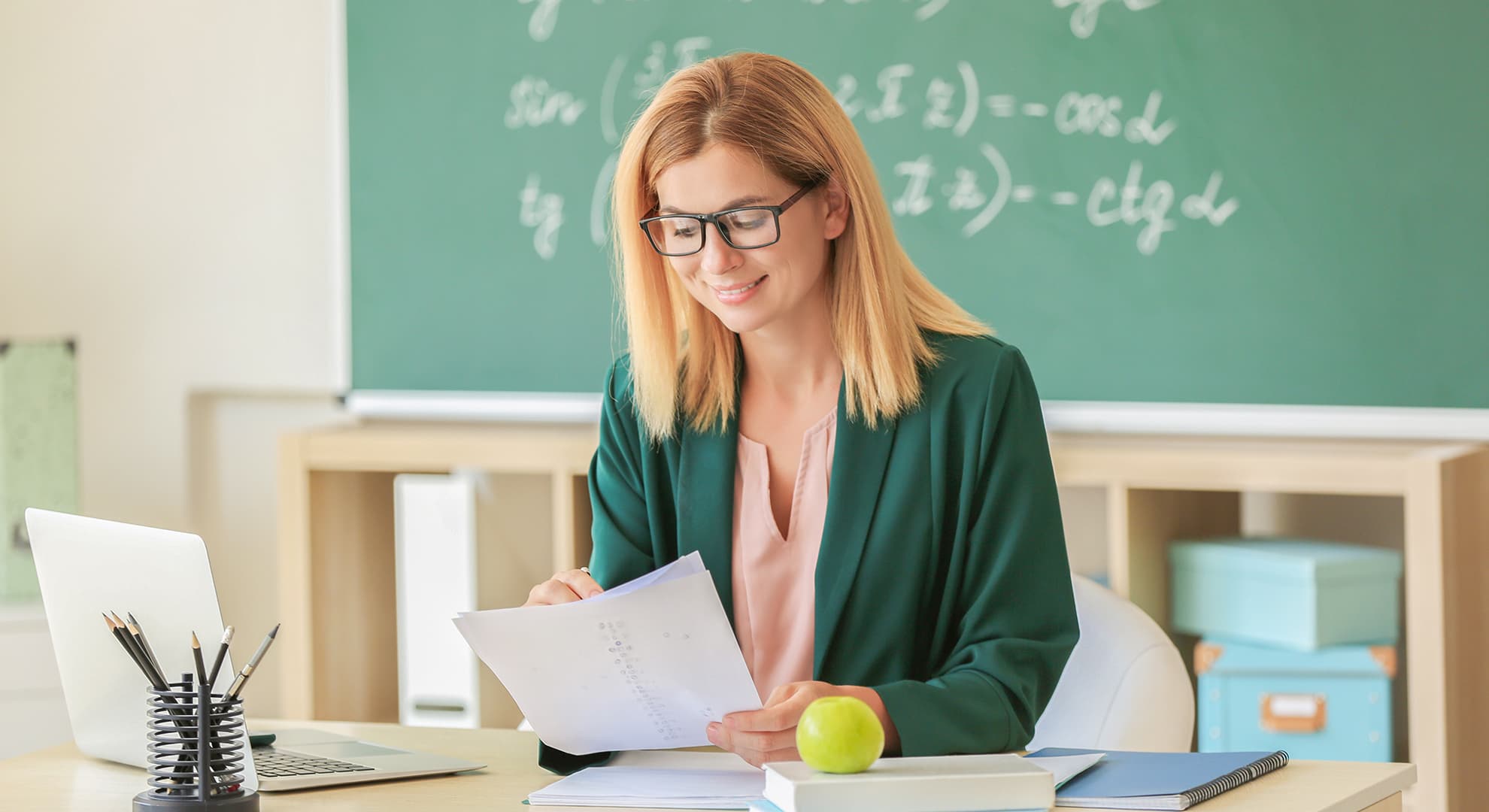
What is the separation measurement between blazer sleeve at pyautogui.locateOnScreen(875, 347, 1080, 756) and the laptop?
0.43 m

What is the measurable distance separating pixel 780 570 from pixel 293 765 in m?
0.51

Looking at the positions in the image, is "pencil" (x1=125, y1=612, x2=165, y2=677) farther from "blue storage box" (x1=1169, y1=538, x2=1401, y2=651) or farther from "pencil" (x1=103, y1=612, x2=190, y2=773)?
"blue storage box" (x1=1169, y1=538, x2=1401, y2=651)

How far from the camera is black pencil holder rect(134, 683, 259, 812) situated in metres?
1.19

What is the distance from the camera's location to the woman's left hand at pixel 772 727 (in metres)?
1.23

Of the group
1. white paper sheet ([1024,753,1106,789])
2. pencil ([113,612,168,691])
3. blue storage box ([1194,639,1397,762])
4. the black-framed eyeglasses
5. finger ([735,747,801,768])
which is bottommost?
blue storage box ([1194,639,1397,762])

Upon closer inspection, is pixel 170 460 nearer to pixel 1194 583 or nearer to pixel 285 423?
pixel 285 423

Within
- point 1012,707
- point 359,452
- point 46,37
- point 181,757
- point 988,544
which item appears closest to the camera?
point 181,757

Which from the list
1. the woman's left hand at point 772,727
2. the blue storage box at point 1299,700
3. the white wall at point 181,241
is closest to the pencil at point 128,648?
the woman's left hand at point 772,727

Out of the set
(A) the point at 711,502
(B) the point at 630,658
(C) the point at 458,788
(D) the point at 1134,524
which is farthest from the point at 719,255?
(D) the point at 1134,524

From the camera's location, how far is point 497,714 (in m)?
2.83

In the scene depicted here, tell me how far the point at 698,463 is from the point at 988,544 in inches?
12.4

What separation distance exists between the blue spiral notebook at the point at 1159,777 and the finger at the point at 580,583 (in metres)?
0.41

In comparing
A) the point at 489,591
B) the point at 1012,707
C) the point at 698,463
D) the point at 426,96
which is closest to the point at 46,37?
the point at 426,96

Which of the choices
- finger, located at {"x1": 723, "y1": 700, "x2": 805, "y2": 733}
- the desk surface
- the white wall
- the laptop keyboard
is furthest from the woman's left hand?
the white wall
